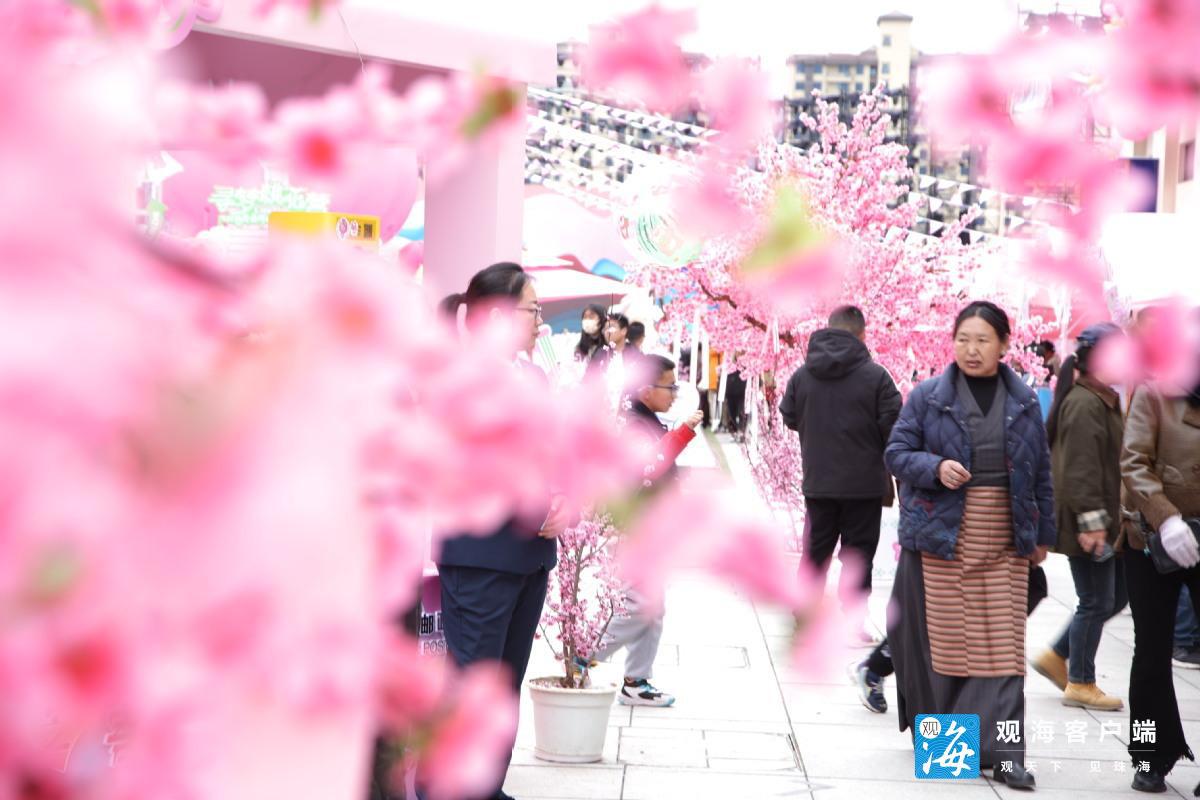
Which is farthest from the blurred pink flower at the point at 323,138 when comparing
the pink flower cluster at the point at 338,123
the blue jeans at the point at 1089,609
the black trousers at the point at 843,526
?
the black trousers at the point at 843,526

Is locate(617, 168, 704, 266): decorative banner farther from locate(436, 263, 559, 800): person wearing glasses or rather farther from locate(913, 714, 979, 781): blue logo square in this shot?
locate(436, 263, 559, 800): person wearing glasses

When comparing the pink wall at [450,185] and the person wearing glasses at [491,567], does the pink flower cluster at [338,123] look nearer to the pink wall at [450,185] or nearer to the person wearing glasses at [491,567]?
the person wearing glasses at [491,567]

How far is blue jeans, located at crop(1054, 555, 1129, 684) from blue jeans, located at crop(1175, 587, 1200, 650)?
4.81 feet

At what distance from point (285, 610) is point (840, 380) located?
766 cm

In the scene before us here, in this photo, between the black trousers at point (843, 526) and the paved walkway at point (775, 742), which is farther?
the black trousers at point (843, 526)

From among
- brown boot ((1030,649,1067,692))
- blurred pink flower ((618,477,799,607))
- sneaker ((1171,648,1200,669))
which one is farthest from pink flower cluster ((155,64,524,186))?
sneaker ((1171,648,1200,669))

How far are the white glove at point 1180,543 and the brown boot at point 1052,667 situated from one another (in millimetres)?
2180

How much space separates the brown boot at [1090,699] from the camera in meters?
7.03

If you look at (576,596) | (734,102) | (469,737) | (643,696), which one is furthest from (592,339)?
(469,737)

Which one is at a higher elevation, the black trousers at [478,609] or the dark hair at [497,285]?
the dark hair at [497,285]

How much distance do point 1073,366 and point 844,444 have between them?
1291mm

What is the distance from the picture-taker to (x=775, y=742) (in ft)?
20.7

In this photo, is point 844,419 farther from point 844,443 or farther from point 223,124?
point 223,124

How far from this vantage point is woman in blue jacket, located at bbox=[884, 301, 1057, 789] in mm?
5770
